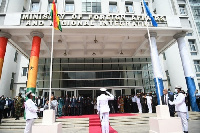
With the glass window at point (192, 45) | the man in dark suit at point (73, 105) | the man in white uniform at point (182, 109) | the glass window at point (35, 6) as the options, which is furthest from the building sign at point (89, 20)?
the glass window at point (192, 45)

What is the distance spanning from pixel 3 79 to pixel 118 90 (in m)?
14.4

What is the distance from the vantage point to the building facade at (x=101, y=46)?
11.9m

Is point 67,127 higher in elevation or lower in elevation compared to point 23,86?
lower

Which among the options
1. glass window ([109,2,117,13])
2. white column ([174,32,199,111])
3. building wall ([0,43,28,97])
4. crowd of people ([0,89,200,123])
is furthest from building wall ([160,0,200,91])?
building wall ([0,43,28,97])

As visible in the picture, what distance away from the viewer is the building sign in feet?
37.4

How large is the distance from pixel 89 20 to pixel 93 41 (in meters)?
3.10

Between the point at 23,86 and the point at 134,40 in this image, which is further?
the point at 23,86

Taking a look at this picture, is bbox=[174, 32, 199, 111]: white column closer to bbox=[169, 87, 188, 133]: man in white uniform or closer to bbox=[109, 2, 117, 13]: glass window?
bbox=[169, 87, 188, 133]: man in white uniform

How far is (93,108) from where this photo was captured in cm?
1400


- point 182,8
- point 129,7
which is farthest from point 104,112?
point 182,8

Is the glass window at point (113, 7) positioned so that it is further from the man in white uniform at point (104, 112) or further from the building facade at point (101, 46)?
the man in white uniform at point (104, 112)

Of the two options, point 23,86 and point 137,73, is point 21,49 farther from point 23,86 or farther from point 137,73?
point 137,73

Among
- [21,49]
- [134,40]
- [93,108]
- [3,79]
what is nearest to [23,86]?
[3,79]

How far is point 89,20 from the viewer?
1178 centimetres
